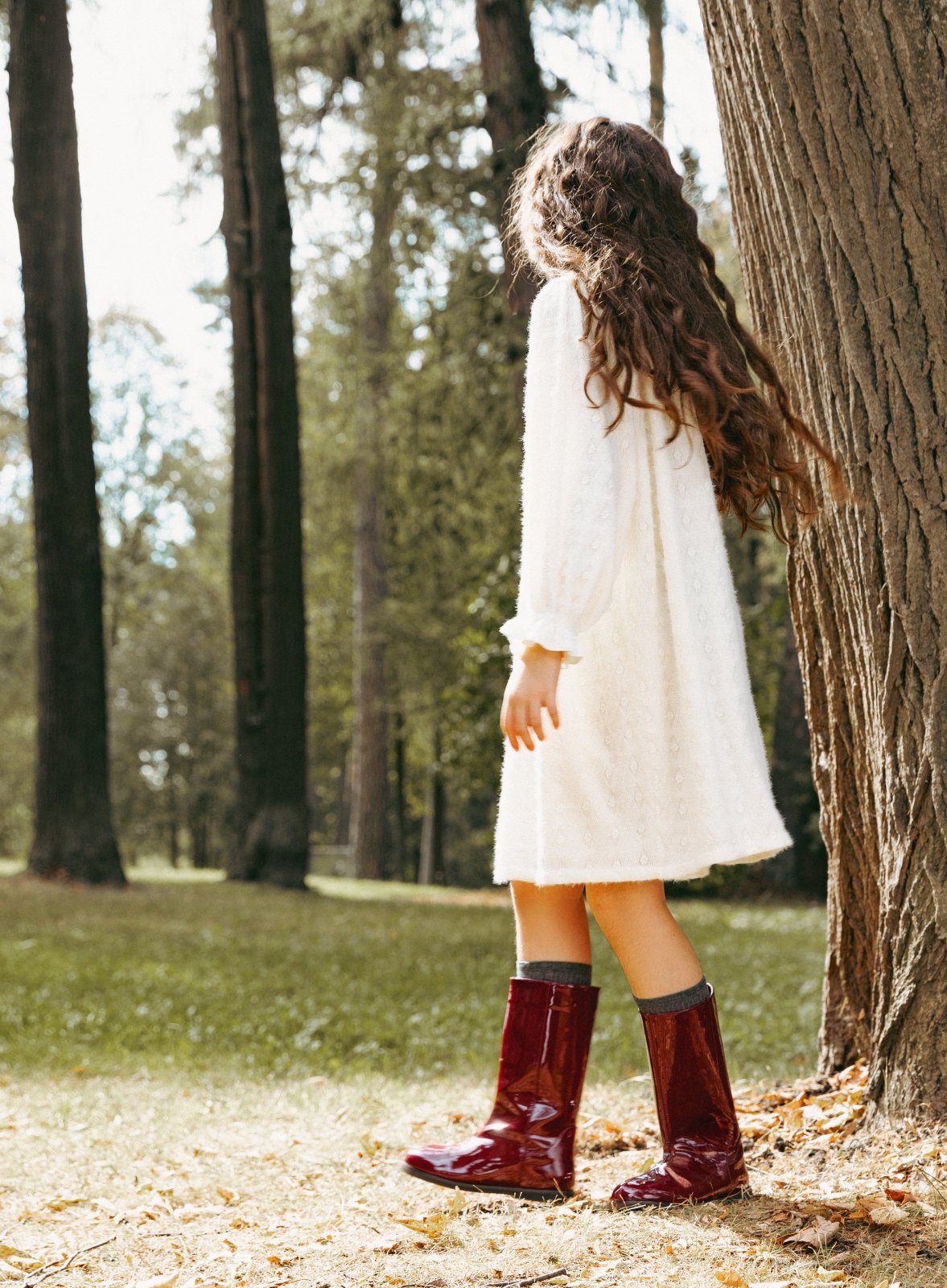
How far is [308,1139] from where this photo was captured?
11.2ft

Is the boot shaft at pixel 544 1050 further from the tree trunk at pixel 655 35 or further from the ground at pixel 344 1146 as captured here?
the tree trunk at pixel 655 35

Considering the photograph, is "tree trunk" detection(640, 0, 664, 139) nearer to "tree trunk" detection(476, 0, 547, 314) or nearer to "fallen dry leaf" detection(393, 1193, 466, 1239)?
"tree trunk" detection(476, 0, 547, 314)

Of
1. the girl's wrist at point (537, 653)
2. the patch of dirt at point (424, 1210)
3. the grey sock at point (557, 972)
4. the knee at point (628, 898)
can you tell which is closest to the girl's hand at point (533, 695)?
the girl's wrist at point (537, 653)

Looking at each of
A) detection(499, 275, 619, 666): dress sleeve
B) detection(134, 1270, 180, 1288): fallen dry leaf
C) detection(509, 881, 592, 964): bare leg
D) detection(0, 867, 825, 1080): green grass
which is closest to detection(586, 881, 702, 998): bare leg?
detection(509, 881, 592, 964): bare leg

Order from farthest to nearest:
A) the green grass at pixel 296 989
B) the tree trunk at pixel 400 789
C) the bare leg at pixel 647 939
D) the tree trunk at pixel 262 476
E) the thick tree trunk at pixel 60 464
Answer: the tree trunk at pixel 400 789 → the tree trunk at pixel 262 476 → the thick tree trunk at pixel 60 464 → the green grass at pixel 296 989 → the bare leg at pixel 647 939

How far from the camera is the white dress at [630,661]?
8.06ft

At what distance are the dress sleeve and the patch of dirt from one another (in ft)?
3.62

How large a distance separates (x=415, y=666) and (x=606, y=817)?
16879mm

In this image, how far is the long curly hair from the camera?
2.52m

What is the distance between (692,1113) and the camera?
2553mm

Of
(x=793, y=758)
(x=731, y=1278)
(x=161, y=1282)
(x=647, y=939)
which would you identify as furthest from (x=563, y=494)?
(x=793, y=758)

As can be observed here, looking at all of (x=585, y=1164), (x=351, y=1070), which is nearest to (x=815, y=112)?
(x=585, y=1164)

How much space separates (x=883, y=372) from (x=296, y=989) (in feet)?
15.5

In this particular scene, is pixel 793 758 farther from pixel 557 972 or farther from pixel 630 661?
pixel 630 661
